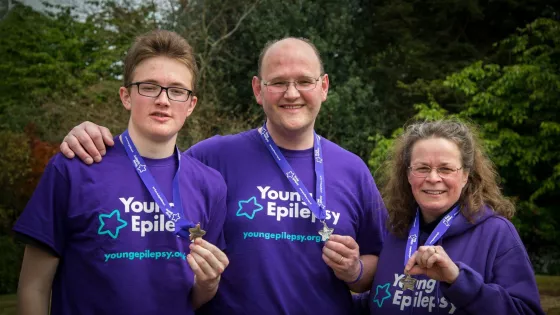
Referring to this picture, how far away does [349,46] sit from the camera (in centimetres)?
2067

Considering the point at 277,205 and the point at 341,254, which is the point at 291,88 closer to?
the point at 277,205

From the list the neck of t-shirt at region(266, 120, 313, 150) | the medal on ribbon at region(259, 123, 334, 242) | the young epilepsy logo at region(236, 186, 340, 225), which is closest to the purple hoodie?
the medal on ribbon at region(259, 123, 334, 242)

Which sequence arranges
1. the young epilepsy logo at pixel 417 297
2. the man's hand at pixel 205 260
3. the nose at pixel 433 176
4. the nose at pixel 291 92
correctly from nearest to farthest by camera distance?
the man's hand at pixel 205 260
the young epilepsy logo at pixel 417 297
the nose at pixel 433 176
the nose at pixel 291 92

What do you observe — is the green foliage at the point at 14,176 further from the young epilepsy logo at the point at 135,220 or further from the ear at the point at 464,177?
the ear at the point at 464,177

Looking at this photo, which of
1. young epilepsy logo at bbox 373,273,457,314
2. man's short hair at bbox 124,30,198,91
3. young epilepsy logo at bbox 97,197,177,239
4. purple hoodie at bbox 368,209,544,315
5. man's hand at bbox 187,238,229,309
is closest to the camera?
man's hand at bbox 187,238,229,309

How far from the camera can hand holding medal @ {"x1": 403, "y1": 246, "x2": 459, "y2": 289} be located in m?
3.32

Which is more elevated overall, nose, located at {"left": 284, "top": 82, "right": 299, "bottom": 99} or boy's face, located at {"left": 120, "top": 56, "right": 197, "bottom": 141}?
nose, located at {"left": 284, "top": 82, "right": 299, "bottom": 99}

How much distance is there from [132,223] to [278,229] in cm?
96

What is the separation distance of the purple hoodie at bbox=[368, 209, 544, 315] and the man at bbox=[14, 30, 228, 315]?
3.51 feet

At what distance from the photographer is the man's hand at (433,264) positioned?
3.32 meters

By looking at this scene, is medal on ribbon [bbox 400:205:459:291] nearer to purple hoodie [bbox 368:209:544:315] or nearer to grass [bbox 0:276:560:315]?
purple hoodie [bbox 368:209:544:315]

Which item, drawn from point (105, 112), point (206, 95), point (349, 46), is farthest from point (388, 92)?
point (105, 112)

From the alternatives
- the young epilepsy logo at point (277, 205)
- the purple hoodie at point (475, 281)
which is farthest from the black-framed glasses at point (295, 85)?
the purple hoodie at point (475, 281)

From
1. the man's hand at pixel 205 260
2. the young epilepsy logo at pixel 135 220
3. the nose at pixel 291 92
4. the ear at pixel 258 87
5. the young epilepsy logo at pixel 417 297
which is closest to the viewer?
the man's hand at pixel 205 260
